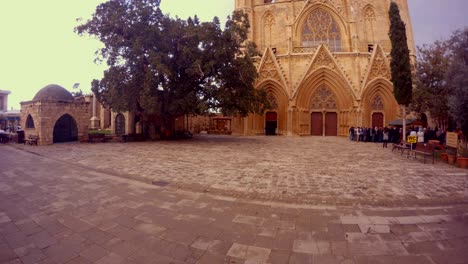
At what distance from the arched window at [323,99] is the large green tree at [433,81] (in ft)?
34.1

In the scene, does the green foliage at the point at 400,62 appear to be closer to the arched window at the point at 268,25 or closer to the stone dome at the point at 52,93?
the arched window at the point at 268,25

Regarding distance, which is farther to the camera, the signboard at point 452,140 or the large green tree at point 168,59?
the large green tree at point 168,59

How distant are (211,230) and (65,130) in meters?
21.4

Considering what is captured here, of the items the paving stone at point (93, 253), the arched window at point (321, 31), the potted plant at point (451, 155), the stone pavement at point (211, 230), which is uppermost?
the arched window at point (321, 31)

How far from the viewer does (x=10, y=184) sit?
6246mm

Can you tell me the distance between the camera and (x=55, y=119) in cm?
1770

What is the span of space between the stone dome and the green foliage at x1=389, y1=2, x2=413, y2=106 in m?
28.9

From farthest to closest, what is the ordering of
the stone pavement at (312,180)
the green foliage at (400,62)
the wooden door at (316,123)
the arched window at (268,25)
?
the arched window at (268,25)
the wooden door at (316,123)
the green foliage at (400,62)
the stone pavement at (312,180)

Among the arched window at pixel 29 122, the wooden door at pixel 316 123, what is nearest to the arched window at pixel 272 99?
the wooden door at pixel 316 123

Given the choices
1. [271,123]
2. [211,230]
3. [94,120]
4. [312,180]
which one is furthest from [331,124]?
[94,120]

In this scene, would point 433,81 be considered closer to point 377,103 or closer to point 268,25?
point 377,103

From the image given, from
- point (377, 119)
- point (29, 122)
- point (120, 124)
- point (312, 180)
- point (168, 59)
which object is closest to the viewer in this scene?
point (312, 180)

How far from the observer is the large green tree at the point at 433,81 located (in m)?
16.0

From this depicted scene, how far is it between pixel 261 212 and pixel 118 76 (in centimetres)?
1701
